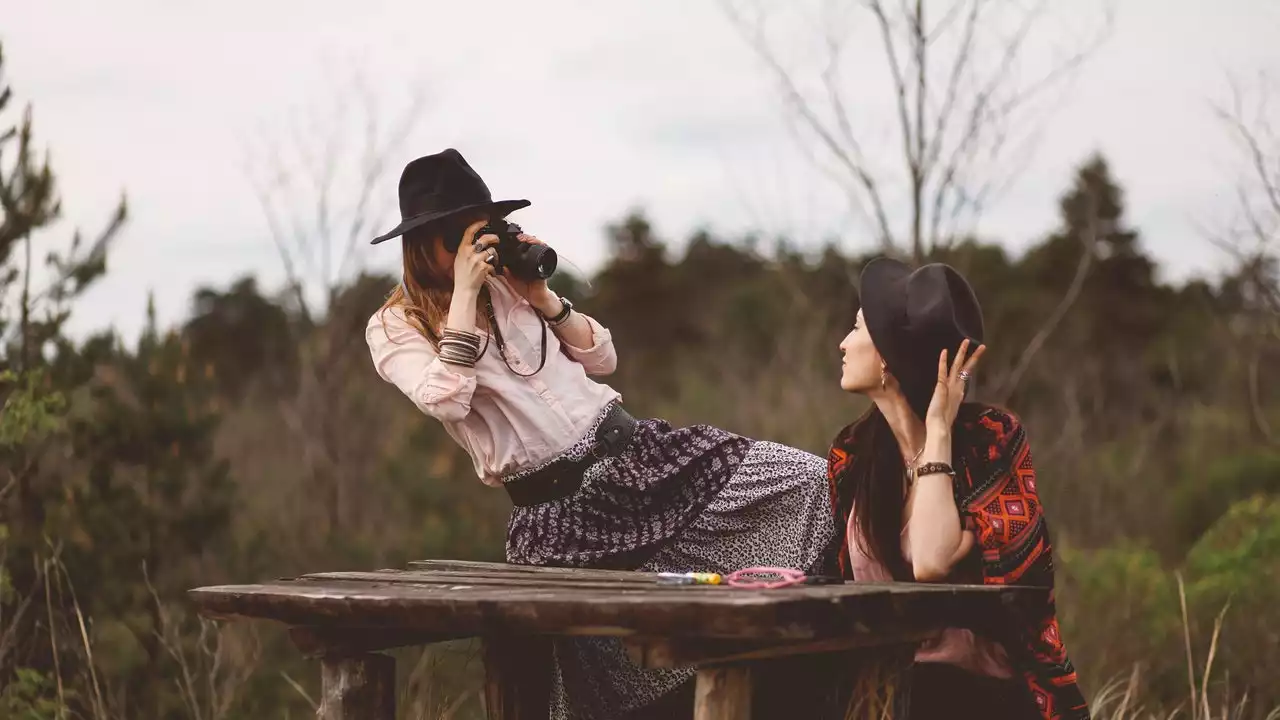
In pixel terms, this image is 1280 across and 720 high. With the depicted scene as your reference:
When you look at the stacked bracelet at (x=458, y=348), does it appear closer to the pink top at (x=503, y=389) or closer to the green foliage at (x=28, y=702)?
the pink top at (x=503, y=389)

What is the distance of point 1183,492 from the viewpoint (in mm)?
11391

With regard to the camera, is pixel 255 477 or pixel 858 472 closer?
pixel 858 472

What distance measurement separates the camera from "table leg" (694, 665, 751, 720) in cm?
287

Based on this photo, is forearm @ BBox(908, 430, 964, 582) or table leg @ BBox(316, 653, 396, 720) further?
table leg @ BBox(316, 653, 396, 720)

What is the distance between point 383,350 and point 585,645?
3.14 ft

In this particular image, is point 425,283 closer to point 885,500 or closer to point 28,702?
point 885,500

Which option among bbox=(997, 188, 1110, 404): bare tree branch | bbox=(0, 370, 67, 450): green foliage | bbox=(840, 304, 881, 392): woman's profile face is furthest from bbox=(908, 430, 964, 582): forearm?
bbox=(997, 188, 1110, 404): bare tree branch

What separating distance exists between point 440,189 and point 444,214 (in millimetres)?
127

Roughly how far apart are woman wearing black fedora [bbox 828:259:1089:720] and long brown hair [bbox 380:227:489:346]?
1.10 metres

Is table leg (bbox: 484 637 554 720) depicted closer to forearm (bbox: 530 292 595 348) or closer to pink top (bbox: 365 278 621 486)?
pink top (bbox: 365 278 621 486)

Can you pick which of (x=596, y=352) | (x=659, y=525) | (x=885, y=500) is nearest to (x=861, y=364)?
(x=885, y=500)

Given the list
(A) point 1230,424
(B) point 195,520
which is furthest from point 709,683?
(A) point 1230,424

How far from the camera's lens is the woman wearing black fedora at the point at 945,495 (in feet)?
10.6

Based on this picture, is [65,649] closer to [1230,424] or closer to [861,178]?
[861,178]
